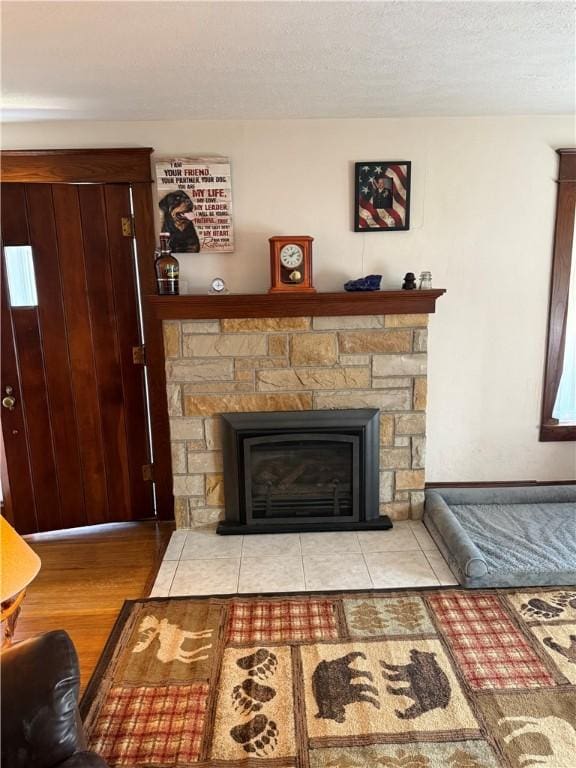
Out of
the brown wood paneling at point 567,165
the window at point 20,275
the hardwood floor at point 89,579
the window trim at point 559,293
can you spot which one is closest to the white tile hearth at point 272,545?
the hardwood floor at point 89,579

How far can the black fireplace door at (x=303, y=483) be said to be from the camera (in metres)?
3.29

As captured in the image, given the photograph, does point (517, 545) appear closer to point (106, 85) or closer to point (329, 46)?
point (329, 46)

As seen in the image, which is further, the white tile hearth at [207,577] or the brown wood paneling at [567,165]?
the brown wood paneling at [567,165]

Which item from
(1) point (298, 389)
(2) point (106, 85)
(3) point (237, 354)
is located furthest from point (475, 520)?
(2) point (106, 85)

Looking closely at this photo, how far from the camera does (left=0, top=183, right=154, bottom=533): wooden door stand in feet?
10.3

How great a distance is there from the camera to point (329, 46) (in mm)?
2025

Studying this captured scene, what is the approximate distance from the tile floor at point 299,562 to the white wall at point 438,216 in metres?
0.94

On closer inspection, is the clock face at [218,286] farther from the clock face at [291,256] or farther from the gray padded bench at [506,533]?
the gray padded bench at [506,533]

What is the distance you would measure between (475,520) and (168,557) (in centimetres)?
185

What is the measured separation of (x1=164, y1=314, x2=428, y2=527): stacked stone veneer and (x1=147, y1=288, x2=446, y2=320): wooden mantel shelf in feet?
0.17

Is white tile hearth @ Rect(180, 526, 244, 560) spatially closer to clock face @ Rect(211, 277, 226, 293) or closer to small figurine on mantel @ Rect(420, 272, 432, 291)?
clock face @ Rect(211, 277, 226, 293)

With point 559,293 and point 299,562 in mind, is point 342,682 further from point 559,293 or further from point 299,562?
point 559,293

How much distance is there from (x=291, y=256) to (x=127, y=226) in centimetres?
100

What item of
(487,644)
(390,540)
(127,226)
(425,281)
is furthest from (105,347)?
(487,644)
